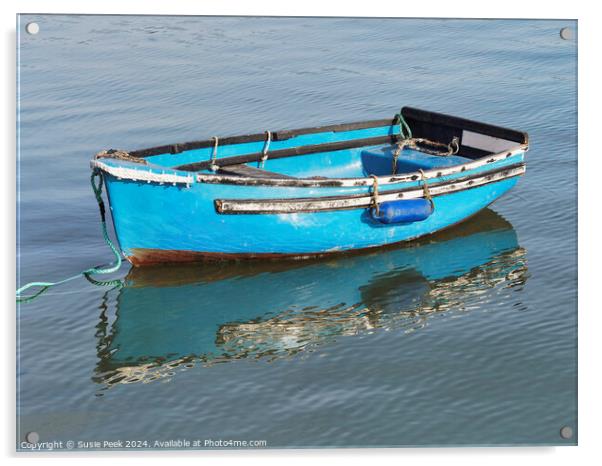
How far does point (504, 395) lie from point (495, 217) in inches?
211

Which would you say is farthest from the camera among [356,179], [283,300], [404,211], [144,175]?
[404,211]

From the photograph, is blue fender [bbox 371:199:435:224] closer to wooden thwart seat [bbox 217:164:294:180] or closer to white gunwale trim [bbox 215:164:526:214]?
white gunwale trim [bbox 215:164:526:214]

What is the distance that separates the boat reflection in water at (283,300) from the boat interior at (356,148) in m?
1.23

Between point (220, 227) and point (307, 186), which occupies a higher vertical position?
point (307, 186)

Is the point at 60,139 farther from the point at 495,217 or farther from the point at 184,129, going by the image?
the point at 495,217

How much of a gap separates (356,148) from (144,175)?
164 inches

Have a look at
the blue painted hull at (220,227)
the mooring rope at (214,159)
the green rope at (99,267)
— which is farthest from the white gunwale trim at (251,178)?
the mooring rope at (214,159)

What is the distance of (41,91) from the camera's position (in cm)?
1741

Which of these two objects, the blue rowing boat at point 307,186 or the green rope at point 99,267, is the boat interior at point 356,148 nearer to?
the blue rowing boat at point 307,186

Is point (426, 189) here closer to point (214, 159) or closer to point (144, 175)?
point (214, 159)

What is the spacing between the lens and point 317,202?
13922mm

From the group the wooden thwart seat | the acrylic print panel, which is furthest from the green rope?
the wooden thwart seat

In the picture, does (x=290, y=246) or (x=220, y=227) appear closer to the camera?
(x=220, y=227)

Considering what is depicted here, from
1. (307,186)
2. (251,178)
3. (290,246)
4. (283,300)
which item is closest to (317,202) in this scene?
(307,186)
